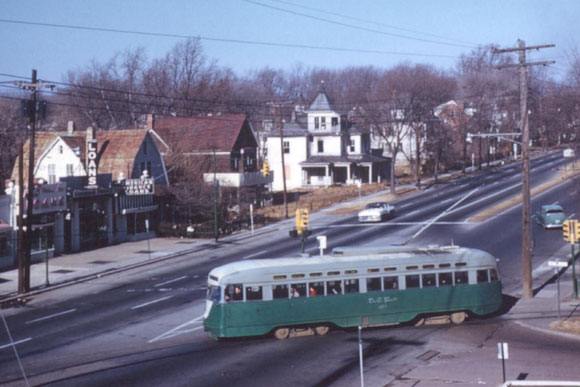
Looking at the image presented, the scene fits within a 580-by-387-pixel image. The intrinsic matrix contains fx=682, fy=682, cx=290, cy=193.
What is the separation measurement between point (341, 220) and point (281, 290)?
32.5 metres

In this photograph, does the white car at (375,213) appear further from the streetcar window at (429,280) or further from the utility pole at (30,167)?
the streetcar window at (429,280)

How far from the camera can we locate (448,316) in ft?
86.6

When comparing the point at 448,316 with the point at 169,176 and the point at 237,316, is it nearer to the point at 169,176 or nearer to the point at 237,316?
the point at 237,316

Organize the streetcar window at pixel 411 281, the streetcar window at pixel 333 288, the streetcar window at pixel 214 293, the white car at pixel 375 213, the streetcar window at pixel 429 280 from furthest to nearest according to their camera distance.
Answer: the white car at pixel 375 213, the streetcar window at pixel 429 280, the streetcar window at pixel 411 281, the streetcar window at pixel 333 288, the streetcar window at pixel 214 293

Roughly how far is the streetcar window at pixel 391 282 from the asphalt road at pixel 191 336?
1.65 meters

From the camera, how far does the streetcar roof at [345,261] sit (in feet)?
78.9

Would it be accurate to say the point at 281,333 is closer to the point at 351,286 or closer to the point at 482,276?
the point at 351,286

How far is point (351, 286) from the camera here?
25031mm

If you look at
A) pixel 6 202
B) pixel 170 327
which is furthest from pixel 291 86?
pixel 170 327

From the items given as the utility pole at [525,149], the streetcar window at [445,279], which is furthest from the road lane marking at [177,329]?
the utility pole at [525,149]

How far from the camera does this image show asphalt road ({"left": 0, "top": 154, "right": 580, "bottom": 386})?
65.6ft

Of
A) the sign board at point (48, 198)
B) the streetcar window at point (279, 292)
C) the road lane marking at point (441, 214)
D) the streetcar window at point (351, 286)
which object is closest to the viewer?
the streetcar window at point (279, 292)

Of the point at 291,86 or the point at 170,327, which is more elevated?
the point at 291,86

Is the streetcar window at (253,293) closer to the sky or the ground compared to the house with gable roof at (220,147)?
closer to the ground
